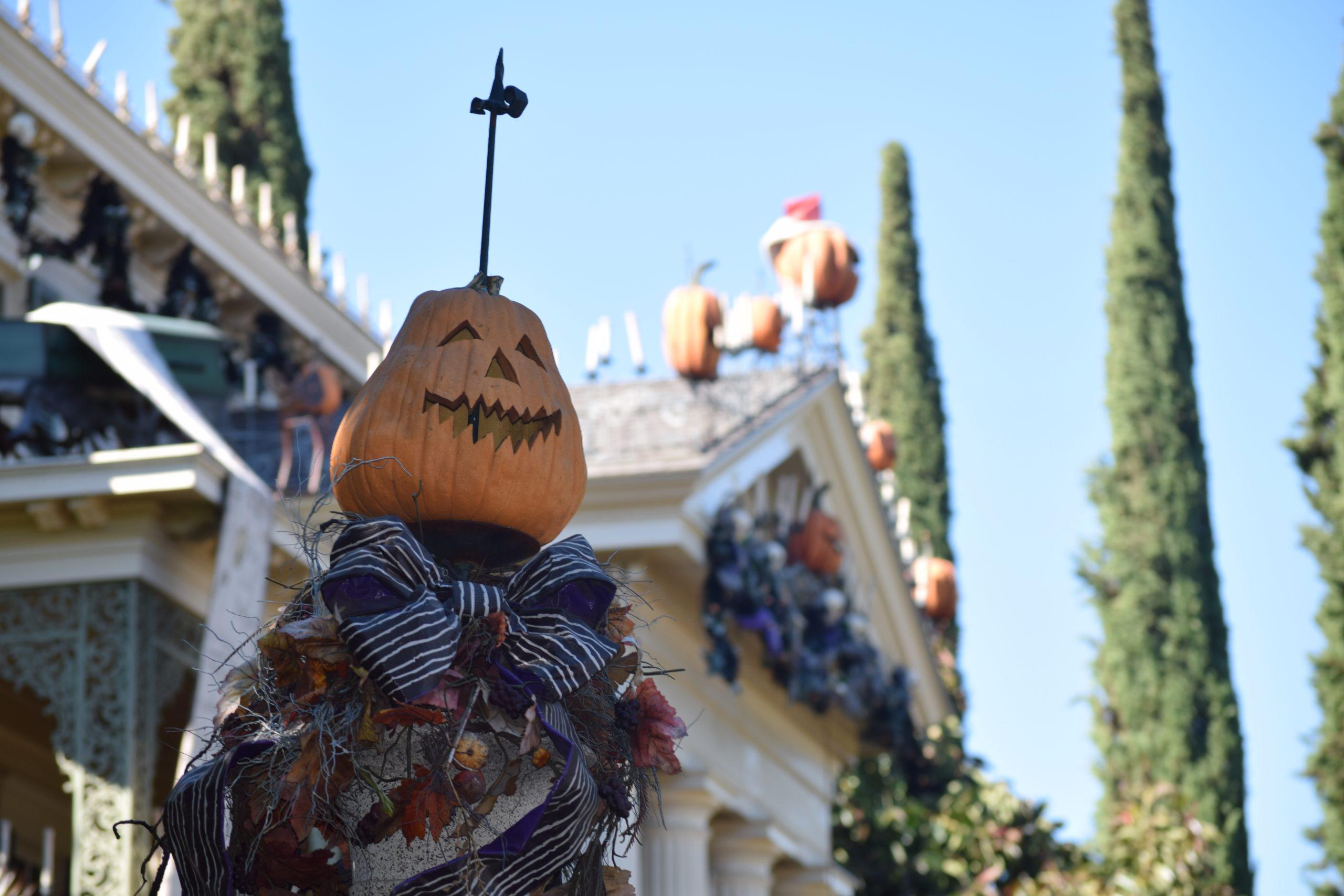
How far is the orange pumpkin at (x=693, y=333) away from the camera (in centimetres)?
1210

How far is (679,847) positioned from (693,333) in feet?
11.7

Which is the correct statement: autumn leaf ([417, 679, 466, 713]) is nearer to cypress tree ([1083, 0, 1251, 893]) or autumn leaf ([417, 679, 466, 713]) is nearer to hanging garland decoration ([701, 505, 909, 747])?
hanging garland decoration ([701, 505, 909, 747])

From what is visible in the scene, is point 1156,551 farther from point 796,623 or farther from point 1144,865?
point 796,623

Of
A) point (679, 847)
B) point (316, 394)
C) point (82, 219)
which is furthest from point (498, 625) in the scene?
point (82, 219)

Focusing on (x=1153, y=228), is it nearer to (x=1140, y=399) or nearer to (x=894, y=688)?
(x=1140, y=399)

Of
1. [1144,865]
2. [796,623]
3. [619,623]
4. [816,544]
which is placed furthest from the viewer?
[1144,865]

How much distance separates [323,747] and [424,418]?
2.78 feet

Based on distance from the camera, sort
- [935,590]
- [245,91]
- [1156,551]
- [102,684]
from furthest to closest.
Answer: [1156,551]
[245,91]
[935,590]
[102,684]

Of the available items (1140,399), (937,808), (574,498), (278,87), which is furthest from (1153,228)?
(574,498)

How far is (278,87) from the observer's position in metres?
19.4

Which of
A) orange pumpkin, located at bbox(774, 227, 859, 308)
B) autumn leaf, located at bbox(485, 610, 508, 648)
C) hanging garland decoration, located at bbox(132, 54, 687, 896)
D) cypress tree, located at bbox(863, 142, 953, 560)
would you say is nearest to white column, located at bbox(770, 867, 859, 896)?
orange pumpkin, located at bbox(774, 227, 859, 308)

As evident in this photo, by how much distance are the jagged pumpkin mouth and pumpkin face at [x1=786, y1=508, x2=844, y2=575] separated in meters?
9.47

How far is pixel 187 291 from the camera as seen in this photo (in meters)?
13.5

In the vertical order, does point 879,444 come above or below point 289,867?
above
